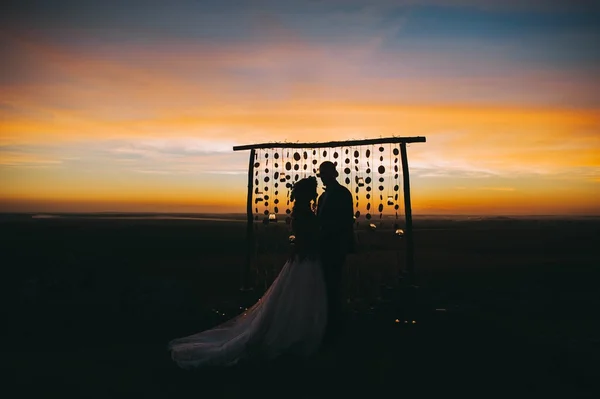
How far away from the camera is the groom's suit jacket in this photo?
27.3ft

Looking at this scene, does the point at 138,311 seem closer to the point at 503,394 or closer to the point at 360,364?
the point at 360,364

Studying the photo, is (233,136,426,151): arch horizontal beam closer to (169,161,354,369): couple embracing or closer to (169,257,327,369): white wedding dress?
(169,161,354,369): couple embracing

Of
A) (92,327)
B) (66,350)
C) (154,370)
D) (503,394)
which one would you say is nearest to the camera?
(503,394)

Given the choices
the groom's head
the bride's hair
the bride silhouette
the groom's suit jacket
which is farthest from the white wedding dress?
Result: the groom's head

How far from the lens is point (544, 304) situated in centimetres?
1452

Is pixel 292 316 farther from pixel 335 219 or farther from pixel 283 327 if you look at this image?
pixel 335 219

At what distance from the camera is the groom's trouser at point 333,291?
7.97 meters

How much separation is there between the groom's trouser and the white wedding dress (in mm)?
114

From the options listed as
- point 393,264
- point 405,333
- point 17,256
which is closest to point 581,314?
point 405,333

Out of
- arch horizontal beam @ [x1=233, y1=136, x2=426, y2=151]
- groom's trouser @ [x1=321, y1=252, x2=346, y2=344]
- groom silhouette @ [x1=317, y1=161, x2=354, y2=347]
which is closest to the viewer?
groom's trouser @ [x1=321, y1=252, x2=346, y2=344]

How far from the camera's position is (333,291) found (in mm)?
8172

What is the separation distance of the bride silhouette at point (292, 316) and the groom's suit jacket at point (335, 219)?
19 cm

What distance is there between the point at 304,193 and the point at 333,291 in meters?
1.49

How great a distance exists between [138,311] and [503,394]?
6992mm
